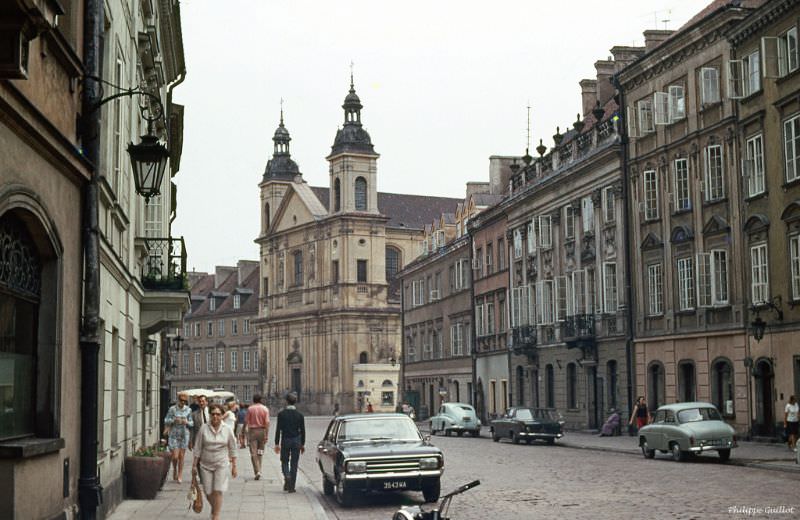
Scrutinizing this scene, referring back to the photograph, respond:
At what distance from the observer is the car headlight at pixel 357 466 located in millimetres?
18625

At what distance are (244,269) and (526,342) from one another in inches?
3191

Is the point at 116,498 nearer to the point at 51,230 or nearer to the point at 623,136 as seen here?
the point at 51,230

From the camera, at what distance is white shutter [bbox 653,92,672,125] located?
132ft

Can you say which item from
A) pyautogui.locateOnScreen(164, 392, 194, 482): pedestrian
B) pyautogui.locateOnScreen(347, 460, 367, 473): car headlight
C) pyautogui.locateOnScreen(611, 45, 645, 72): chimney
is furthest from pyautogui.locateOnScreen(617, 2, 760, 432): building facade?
pyautogui.locateOnScreen(347, 460, 367, 473): car headlight

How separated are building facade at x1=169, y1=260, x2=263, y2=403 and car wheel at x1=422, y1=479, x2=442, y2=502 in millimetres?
95359

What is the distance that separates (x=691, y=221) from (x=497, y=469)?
14.5m

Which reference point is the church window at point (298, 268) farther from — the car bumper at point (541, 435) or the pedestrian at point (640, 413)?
the pedestrian at point (640, 413)

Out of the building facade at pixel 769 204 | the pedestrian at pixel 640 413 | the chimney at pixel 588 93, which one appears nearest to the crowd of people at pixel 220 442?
the pedestrian at pixel 640 413

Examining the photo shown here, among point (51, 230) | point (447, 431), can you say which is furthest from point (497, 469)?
point (447, 431)

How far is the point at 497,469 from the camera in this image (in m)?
27.6

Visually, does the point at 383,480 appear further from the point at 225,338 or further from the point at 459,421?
the point at 225,338

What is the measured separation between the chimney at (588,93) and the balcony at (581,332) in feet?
38.9

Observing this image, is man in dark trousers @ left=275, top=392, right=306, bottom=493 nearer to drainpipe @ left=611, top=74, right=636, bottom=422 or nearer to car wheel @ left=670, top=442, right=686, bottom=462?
car wheel @ left=670, top=442, right=686, bottom=462

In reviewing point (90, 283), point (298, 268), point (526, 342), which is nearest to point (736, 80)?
point (526, 342)
